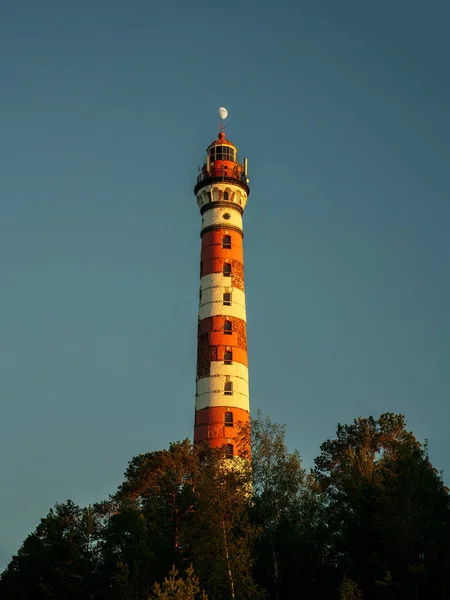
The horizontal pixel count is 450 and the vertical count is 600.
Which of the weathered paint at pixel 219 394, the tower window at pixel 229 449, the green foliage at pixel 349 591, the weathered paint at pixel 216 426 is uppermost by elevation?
the weathered paint at pixel 219 394

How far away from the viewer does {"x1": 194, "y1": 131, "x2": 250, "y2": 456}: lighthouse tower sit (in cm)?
7844

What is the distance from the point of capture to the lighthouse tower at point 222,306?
7844cm

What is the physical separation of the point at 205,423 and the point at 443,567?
3296cm

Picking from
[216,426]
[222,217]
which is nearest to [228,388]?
[216,426]

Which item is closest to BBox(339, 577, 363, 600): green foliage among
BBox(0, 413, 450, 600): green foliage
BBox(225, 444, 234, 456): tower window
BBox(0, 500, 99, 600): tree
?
BBox(0, 413, 450, 600): green foliage

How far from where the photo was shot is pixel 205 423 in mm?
78312

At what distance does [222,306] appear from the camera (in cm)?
8319

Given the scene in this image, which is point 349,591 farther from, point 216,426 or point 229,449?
point 216,426

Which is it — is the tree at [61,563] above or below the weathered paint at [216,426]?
below

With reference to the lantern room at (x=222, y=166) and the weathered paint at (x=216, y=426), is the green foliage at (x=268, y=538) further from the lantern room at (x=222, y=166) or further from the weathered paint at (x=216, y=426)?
the lantern room at (x=222, y=166)

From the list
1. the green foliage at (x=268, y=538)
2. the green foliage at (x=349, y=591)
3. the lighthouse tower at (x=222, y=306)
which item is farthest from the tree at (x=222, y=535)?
the lighthouse tower at (x=222, y=306)

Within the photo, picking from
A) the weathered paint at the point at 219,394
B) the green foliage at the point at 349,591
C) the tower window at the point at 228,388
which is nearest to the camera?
the green foliage at the point at 349,591

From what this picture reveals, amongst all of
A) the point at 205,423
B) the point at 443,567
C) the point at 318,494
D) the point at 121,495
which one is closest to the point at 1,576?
the point at 121,495

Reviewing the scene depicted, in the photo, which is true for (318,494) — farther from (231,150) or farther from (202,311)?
(231,150)
